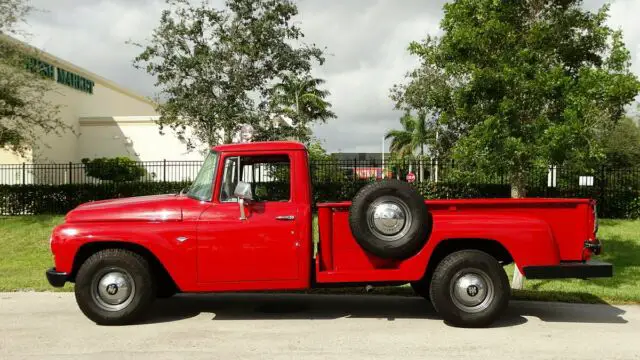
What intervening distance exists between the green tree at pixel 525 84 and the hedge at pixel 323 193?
7864 mm

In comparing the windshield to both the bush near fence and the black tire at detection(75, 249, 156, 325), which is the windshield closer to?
the black tire at detection(75, 249, 156, 325)

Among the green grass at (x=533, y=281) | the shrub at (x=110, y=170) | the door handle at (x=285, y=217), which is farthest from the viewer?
the shrub at (x=110, y=170)

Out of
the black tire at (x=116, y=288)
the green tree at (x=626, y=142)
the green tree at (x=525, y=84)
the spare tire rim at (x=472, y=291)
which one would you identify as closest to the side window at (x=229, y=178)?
the black tire at (x=116, y=288)

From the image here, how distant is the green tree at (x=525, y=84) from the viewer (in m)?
8.27

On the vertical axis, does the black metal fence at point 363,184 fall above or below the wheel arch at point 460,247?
above

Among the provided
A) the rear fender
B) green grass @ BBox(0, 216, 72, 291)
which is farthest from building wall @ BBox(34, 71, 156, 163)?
the rear fender

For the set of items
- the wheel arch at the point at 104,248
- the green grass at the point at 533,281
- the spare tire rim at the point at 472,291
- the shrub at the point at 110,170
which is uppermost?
the shrub at the point at 110,170

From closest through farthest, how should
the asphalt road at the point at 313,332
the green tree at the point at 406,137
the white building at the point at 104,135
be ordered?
the asphalt road at the point at 313,332
the white building at the point at 104,135
the green tree at the point at 406,137

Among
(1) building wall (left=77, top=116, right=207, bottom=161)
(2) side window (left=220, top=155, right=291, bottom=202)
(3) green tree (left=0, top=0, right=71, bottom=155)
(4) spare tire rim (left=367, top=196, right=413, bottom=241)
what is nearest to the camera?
(4) spare tire rim (left=367, top=196, right=413, bottom=241)

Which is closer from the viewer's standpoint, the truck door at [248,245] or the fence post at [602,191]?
the truck door at [248,245]

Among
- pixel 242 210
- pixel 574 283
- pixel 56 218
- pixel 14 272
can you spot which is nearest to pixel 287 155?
pixel 242 210

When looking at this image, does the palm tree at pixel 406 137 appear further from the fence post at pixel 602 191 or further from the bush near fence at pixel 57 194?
the bush near fence at pixel 57 194

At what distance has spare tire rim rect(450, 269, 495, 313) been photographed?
579cm

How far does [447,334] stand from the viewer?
5645 millimetres
